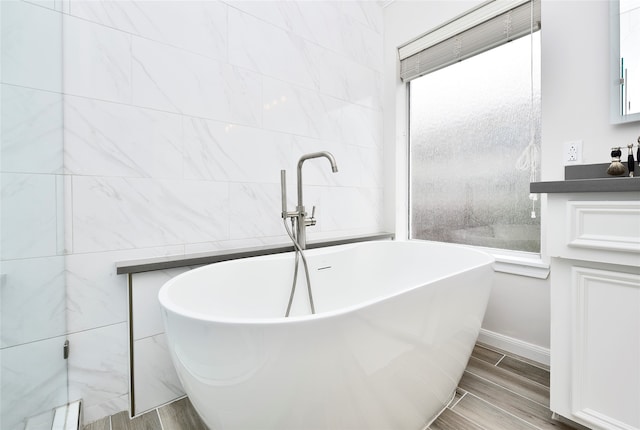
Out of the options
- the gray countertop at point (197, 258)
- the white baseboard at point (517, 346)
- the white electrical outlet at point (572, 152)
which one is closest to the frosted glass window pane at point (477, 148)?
the white electrical outlet at point (572, 152)

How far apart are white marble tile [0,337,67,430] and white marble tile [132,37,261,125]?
3.34ft

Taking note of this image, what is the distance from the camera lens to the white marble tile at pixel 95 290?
1158mm

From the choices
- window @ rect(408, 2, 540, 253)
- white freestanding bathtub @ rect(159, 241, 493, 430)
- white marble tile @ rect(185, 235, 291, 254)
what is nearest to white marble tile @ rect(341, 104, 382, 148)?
window @ rect(408, 2, 540, 253)

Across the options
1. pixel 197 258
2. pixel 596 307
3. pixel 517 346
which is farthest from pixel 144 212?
pixel 517 346

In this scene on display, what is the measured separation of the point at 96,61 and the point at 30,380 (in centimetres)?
120

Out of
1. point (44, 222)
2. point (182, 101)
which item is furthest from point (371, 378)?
point (182, 101)

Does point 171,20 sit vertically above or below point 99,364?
above

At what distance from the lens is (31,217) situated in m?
0.99

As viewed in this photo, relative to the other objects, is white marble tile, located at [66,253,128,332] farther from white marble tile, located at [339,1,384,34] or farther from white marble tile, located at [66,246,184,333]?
white marble tile, located at [339,1,384,34]

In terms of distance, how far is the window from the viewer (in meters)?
1.77

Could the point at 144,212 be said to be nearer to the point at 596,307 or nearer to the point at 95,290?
the point at 95,290

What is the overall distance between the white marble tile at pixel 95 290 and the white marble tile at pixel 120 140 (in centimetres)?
35

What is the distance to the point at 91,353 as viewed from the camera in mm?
1184

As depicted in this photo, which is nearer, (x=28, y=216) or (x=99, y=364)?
(x=28, y=216)
